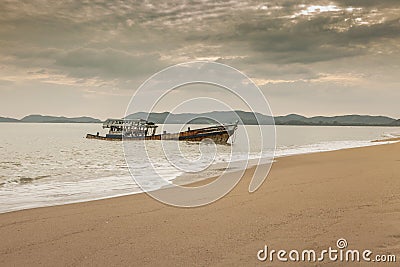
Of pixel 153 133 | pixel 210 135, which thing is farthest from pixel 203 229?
pixel 153 133

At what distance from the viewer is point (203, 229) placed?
5.54m

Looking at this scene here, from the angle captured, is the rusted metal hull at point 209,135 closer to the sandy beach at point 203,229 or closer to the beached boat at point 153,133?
the beached boat at point 153,133

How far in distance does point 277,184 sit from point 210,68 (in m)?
3.98

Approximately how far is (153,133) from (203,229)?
48.5 m

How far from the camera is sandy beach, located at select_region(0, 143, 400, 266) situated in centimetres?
447

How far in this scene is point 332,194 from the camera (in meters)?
7.91

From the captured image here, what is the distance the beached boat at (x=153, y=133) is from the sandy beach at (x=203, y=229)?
35035mm

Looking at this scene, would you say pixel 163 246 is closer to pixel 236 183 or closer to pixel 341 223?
pixel 341 223

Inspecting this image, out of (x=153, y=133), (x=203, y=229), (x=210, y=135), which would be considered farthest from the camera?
(x=153, y=133)

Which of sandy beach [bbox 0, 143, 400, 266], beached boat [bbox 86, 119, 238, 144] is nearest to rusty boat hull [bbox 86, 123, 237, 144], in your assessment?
beached boat [bbox 86, 119, 238, 144]

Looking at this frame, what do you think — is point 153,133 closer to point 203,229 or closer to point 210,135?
point 210,135

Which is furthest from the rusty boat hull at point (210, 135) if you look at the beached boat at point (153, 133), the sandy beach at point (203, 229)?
the sandy beach at point (203, 229)

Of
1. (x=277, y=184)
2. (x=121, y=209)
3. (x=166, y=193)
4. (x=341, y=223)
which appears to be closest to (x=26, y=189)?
(x=166, y=193)

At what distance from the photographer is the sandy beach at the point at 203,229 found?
4.47 meters
